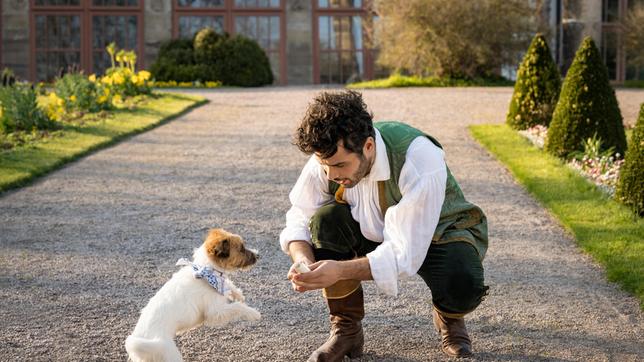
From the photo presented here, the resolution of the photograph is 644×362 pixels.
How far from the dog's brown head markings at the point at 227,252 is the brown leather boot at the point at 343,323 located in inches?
14.2

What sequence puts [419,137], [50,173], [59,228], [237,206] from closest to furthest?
[419,137]
[59,228]
[237,206]
[50,173]

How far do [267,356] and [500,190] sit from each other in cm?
484

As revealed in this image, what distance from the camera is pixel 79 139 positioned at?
1215cm

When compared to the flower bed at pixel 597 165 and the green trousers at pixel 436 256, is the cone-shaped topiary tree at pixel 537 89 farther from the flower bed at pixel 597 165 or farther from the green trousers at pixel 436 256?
the green trousers at pixel 436 256

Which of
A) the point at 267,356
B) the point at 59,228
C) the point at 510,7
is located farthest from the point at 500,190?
the point at 510,7

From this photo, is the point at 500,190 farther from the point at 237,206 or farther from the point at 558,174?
the point at 237,206

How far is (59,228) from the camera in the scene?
7.20m

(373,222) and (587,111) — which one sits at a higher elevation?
(587,111)

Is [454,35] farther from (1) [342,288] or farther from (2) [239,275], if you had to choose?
(1) [342,288]

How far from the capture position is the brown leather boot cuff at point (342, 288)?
415 cm

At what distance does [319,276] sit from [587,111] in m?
6.97

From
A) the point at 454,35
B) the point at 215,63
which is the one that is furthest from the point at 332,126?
the point at 215,63

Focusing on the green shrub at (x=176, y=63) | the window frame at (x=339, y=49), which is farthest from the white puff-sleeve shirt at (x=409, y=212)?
the window frame at (x=339, y=49)

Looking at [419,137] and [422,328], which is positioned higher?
[419,137]
